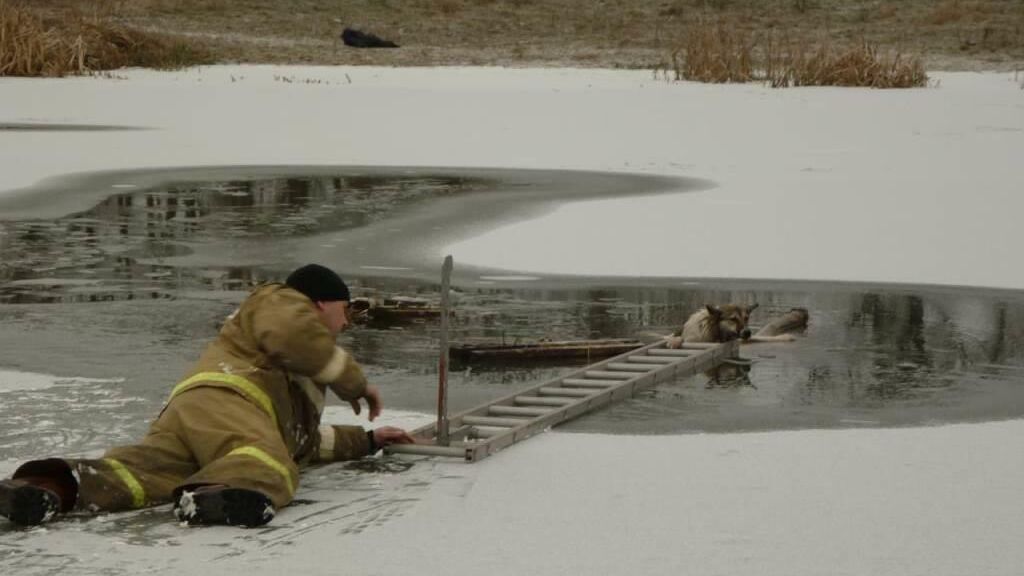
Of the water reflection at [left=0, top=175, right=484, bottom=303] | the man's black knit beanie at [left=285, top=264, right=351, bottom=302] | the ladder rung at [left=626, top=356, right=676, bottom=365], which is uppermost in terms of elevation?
the man's black knit beanie at [left=285, top=264, right=351, bottom=302]

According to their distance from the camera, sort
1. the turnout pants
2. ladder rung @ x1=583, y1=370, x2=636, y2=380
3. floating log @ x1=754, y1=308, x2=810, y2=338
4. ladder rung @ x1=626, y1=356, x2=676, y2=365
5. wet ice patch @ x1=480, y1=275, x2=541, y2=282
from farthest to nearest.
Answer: wet ice patch @ x1=480, y1=275, x2=541, y2=282 < floating log @ x1=754, y1=308, x2=810, y2=338 < ladder rung @ x1=626, y1=356, x2=676, y2=365 < ladder rung @ x1=583, y1=370, x2=636, y2=380 < the turnout pants

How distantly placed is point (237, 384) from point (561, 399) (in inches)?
81.6

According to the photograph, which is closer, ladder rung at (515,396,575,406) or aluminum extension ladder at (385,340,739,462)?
aluminum extension ladder at (385,340,739,462)

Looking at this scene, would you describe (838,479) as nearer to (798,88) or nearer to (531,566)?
(531,566)

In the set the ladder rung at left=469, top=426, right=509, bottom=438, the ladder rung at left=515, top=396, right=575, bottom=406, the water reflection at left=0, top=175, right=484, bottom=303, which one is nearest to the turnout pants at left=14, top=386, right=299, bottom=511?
the ladder rung at left=469, top=426, right=509, bottom=438

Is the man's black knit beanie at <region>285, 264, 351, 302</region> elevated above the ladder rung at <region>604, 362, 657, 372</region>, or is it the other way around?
the man's black knit beanie at <region>285, 264, 351, 302</region>

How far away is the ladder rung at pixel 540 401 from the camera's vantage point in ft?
27.4

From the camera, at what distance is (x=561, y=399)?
27.6 feet

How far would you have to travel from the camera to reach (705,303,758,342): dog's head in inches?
395

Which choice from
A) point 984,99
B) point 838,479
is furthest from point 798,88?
point 838,479

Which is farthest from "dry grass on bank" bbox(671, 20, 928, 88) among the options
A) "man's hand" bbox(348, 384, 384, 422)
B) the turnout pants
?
the turnout pants

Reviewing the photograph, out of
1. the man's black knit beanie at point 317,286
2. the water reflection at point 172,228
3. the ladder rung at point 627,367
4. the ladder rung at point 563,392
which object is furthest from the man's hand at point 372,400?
the water reflection at point 172,228

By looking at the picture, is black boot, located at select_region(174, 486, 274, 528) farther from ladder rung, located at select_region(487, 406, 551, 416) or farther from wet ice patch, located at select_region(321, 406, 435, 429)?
ladder rung, located at select_region(487, 406, 551, 416)

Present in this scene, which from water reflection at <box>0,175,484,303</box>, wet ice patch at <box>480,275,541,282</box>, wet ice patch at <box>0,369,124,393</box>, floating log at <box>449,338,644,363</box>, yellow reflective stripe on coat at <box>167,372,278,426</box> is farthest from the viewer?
wet ice patch at <box>480,275,541,282</box>
